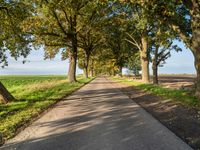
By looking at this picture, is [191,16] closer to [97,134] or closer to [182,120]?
[182,120]

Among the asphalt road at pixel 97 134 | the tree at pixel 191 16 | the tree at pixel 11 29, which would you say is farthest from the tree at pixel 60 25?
the asphalt road at pixel 97 134

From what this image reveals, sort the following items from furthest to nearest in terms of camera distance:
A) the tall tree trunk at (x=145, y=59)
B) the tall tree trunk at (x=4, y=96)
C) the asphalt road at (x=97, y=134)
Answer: the tall tree trunk at (x=145, y=59) < the tall tree trunk at (x=4, y=96) < the asphalt road at (x=97, y=134)

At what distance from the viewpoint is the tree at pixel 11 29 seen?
714 inches

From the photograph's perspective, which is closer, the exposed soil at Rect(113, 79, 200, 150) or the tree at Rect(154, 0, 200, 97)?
the exposed soil at Rect(113, 79, 200, 150)

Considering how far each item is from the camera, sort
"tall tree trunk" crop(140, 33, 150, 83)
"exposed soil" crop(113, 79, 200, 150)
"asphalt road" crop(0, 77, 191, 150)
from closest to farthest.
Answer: "asphalt road" crop(0, 77, 191, 150) → "exposed soil" crop(113, 79, 200, 150) → "tall tree trunk" crop(140, 33, 150, 83)

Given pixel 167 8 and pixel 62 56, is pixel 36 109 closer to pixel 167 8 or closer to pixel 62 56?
pixel 167 8

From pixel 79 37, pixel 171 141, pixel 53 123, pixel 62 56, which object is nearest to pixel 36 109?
pixel 53 123

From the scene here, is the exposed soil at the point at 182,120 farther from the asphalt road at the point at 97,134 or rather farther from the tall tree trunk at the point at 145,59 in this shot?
the tall tree trunk at the point at 145,59

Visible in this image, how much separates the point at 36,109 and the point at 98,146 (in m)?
7.45

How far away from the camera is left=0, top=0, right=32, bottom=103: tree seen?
714 inches

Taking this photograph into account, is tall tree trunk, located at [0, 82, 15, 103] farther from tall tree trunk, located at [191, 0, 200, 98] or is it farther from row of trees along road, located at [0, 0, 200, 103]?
tall tree trunk, located at [191, 0, 200, 98]

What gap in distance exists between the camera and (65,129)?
391 inches

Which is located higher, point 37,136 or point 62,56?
point 62,56

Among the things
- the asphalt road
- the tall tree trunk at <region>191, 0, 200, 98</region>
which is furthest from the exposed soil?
the tall tree trunk at <region>191, 0, 200, 98</region>
